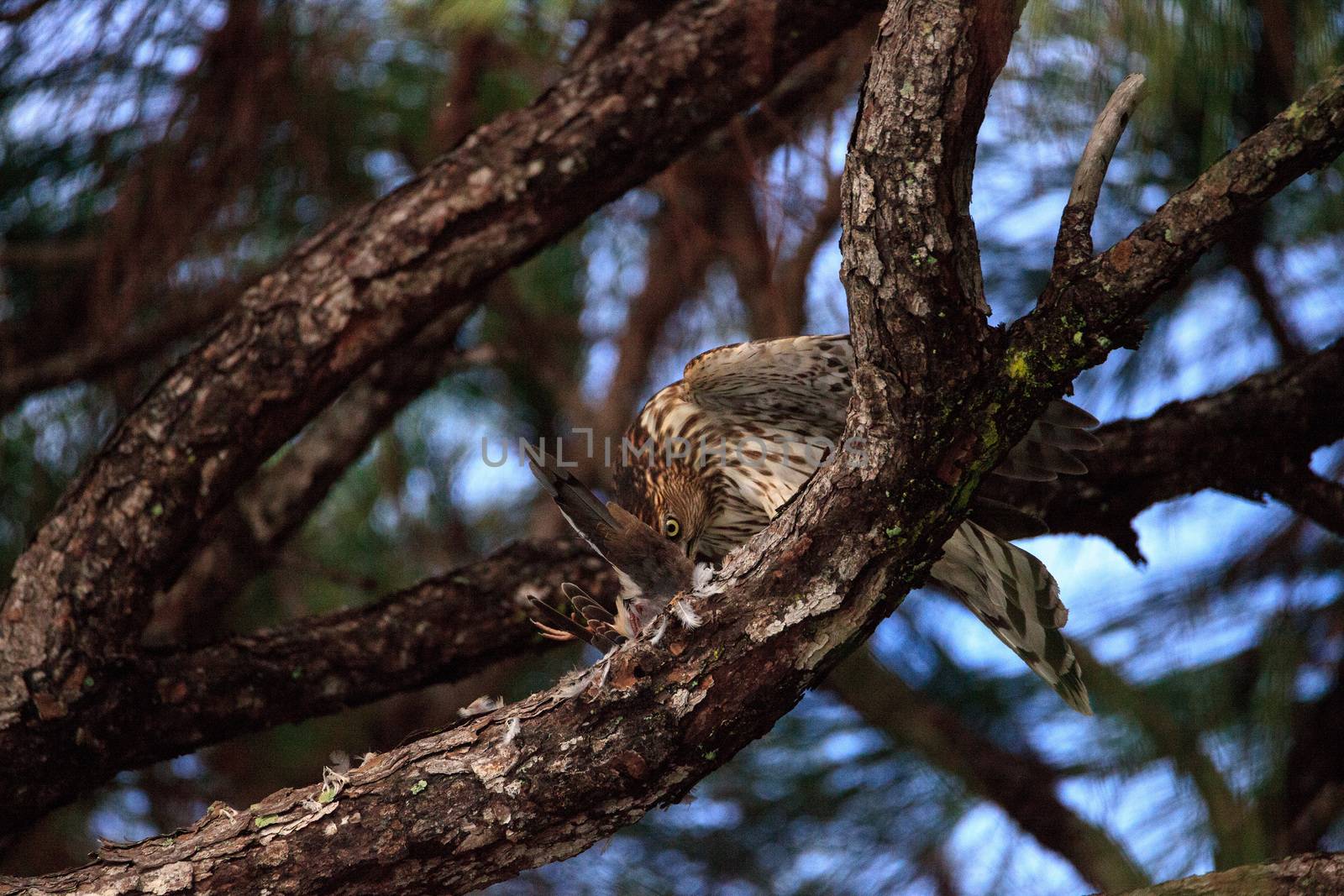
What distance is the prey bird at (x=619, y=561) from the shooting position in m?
1.95

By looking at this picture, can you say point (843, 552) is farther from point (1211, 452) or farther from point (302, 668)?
point (1211, 452)

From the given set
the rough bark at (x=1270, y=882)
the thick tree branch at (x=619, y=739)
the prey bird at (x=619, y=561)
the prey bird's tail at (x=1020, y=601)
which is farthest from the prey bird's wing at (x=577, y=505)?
the rough bark at (x=1270, y=882)

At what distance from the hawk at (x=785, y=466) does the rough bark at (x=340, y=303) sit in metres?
0.51

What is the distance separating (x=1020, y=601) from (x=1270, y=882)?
33.9 inches

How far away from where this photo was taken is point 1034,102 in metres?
2.66

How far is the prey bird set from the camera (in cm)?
195

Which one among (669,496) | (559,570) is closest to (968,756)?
(669,496)

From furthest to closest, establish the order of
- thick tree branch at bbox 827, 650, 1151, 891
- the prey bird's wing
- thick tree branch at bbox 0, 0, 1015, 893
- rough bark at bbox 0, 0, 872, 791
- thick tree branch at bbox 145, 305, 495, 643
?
thick tree branch at bbox 145, 305, 495, 643
thick tree branch at bbox 827, 650, 1151, 891
rough bark at bbox 0, 0, 872, 791
the prey bird's wing
thick tree branch at bbox 0, 0, 1015, 893

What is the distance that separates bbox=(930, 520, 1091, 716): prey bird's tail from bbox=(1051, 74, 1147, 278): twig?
2.38 feet

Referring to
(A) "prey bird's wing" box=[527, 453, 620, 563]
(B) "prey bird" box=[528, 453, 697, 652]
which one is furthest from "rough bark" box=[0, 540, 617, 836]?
(A) "prey bird's wing" box=[527, 453, 620, 563]

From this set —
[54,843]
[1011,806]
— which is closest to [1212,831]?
[1011,806]

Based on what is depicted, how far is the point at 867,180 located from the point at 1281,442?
5.10 feet

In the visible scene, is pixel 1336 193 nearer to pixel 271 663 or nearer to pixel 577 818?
pixel 577 818

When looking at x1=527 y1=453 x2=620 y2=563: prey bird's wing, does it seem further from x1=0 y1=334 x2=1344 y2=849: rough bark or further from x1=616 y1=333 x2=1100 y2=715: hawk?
x1=0 y1=334 x2=1344 y2=849: rough bark
